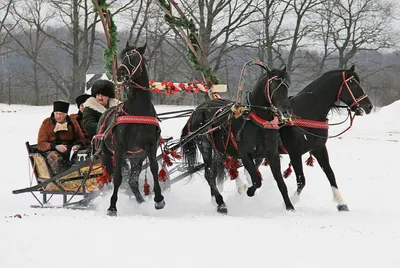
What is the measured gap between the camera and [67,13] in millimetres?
36906

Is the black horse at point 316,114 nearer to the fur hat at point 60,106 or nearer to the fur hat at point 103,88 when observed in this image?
the fur hat at point 103,88

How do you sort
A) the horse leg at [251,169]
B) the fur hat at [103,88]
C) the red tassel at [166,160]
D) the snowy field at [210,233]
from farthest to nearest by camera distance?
the fur hat at [103,88] < the red tassel at [166,160] < the horse leg at [251,169] < the snowy field at [210,233]

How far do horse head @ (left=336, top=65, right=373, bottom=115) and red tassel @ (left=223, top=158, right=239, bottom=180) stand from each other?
1879 mm

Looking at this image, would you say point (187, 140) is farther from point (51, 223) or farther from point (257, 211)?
point (51, 223)

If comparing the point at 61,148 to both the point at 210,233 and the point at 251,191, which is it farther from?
the point at 210,233

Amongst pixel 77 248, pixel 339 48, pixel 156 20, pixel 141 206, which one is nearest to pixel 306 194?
pixel 141 206

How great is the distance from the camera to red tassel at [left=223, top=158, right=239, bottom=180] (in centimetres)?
874

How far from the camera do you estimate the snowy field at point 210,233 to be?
475 centimetres

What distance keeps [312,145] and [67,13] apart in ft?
103

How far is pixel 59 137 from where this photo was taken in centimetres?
973

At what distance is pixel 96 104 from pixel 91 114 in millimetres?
192

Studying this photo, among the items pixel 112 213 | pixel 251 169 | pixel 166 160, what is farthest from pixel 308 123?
pixel 112 213

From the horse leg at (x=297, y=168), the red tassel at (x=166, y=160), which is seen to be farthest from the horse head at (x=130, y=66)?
the horse leg at (x=297, y=168)

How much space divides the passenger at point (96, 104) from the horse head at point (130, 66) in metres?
1.90
